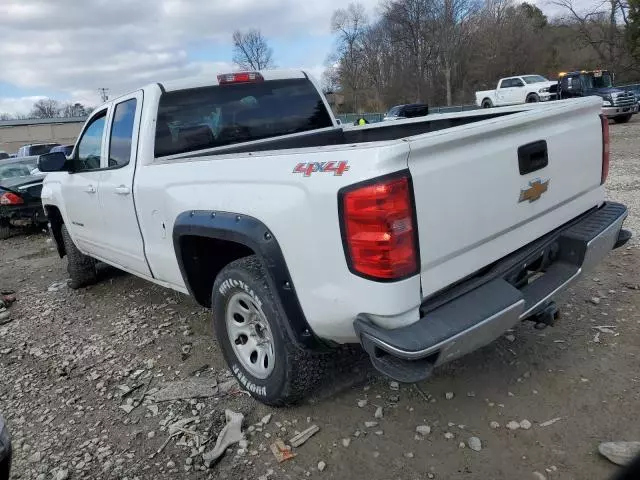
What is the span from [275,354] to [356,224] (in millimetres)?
1033

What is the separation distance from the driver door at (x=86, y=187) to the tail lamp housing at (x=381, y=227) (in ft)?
9.80

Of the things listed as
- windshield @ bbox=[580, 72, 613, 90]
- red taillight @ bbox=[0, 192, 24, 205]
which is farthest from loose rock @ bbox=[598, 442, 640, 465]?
windshield @ bbox=[580, 72, 613, 90]

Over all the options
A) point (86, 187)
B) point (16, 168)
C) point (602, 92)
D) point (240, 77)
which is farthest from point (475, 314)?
point (602, 92)

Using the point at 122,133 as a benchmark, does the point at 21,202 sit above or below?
below

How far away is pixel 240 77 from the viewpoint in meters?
4.21

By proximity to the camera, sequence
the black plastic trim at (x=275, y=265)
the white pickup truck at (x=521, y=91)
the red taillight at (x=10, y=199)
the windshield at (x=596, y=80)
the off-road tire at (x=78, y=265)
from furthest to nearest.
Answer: the white pickup truck at (x=521, y=91) < the windshield at (x=596, y=80) < the red taillight at (x=10, y=199) < the off-road tire at (x=78, y=265) < the black plastic trim at (x=275, y=265)

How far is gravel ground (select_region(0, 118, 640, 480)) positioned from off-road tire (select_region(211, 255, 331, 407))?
0.17 m

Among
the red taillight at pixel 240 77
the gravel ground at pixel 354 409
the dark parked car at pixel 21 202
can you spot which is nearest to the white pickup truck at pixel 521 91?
the dark parked car at pixel 21 202

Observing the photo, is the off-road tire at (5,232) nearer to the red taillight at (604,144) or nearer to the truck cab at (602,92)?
the red taillight at (604,144)

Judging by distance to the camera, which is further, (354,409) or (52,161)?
(52,161)

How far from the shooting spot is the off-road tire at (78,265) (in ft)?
19.2

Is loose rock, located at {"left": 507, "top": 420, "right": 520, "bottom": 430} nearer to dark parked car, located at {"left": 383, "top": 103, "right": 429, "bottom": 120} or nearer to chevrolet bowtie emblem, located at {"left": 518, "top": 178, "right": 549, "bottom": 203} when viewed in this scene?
chevrolet bowtie emblem, located at {"left": 518, "top": 178, "right": 549, "bottom": 203}

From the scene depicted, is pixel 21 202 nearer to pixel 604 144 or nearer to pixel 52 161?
pixel 52 161

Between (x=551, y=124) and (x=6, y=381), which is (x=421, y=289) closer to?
(x=551, y=124)
